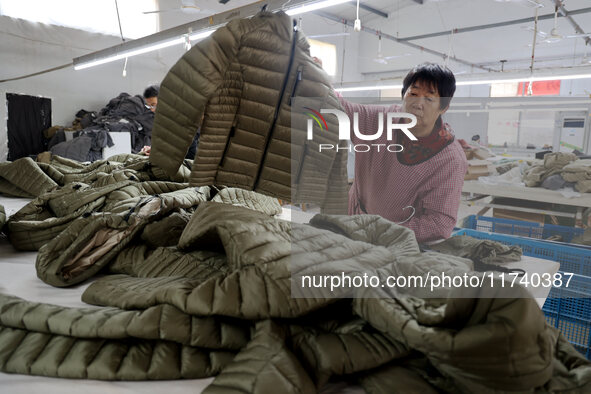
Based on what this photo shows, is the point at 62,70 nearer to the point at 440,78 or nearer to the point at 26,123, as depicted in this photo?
the point at 26,123

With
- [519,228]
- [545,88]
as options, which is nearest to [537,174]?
[519,228]

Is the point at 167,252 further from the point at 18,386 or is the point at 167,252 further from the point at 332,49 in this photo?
the point at 332,49

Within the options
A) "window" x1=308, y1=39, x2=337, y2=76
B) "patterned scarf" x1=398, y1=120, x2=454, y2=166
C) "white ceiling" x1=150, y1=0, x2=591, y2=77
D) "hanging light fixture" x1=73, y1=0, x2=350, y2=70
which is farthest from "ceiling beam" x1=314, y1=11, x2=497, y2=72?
"patterned scarf" x1=398, y1=120, x2=454, y2=166

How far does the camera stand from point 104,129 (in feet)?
16.7

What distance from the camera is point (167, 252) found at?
4.15ft

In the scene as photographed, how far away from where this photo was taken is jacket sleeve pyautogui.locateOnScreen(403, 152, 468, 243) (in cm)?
120

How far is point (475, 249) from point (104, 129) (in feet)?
16.2

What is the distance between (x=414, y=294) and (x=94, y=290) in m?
0.84

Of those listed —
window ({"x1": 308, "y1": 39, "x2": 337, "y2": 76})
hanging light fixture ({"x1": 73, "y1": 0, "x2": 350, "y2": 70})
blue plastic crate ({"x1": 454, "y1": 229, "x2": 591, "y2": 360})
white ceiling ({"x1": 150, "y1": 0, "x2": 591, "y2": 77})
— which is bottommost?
blue plastic crate ({"x1": 454, "y1": 229, "x2": 591, "y2": 360})

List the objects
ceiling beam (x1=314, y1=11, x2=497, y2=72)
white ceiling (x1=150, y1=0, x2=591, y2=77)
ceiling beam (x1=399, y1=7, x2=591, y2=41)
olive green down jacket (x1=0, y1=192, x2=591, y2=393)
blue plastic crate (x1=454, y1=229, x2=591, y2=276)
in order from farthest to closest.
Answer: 1. ceiling beam (x1=314, y1=11, x2=497, y2=72)
2. white ceiling (x1=150, y1=0, x2=591, y2=77)
3. ceiling beam (x1=399, y1=7, x2=591, y2=41)
4. blue plastic crate (x1=454, y1=229, x2=591, y2=276)
5. olive green down jacket (x1=0, y1=192, x2=591, y2=393)

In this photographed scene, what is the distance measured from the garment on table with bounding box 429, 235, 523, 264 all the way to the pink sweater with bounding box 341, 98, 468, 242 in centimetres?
4

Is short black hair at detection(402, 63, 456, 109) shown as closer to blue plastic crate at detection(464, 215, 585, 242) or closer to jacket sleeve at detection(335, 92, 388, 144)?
jacket sleeve at detection(335, 92, 388, 144)

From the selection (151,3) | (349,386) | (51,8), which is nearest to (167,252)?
(349,386)

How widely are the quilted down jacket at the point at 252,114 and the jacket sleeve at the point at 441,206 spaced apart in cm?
26
